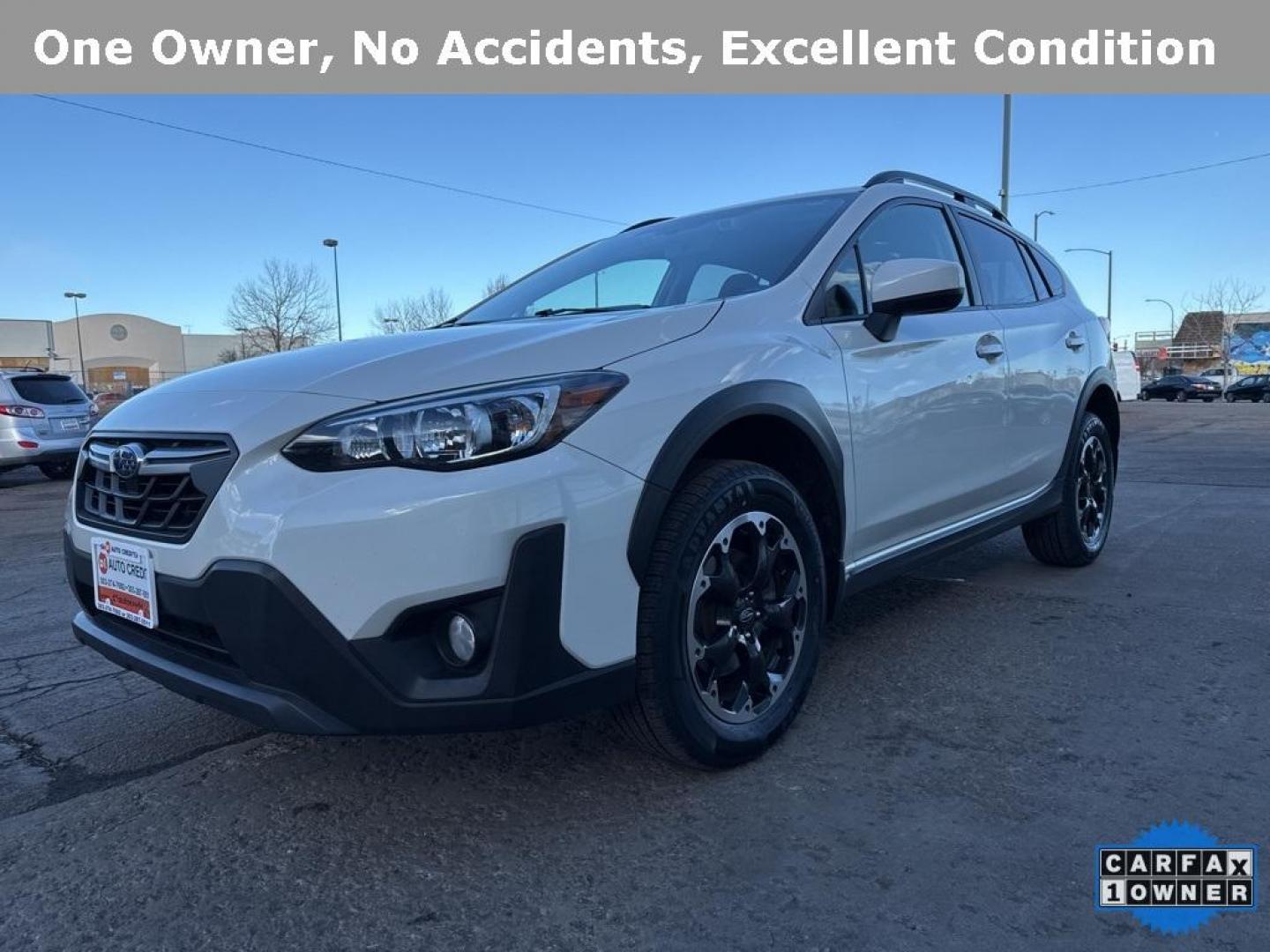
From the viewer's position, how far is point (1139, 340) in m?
90.1

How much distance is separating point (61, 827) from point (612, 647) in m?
1.45

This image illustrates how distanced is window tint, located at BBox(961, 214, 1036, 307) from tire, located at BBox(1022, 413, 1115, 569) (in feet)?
2.67

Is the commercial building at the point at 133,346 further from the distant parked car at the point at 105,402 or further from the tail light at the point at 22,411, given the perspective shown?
the tail light at the point at 22,411

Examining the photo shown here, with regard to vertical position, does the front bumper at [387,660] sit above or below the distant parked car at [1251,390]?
above

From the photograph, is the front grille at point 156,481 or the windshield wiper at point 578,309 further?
the windshield wiper at point 578,309

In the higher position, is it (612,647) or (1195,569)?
(612,647)

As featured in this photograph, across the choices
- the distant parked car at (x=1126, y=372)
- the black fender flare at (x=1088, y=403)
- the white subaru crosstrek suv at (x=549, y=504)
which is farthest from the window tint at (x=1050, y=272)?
the distant parked car at (x=1126, y=372)

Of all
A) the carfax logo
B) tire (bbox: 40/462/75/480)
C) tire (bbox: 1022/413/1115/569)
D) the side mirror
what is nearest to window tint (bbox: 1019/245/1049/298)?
tire (bbox: 1022/413/1115/569)

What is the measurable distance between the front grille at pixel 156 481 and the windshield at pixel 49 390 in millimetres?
10655

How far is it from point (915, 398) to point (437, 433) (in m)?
1.84

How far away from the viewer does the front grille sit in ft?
6.43

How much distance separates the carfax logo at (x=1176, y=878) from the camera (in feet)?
5.82

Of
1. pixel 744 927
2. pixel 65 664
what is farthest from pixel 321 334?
pixel 744 927

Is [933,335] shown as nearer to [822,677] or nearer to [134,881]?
[822,677]
